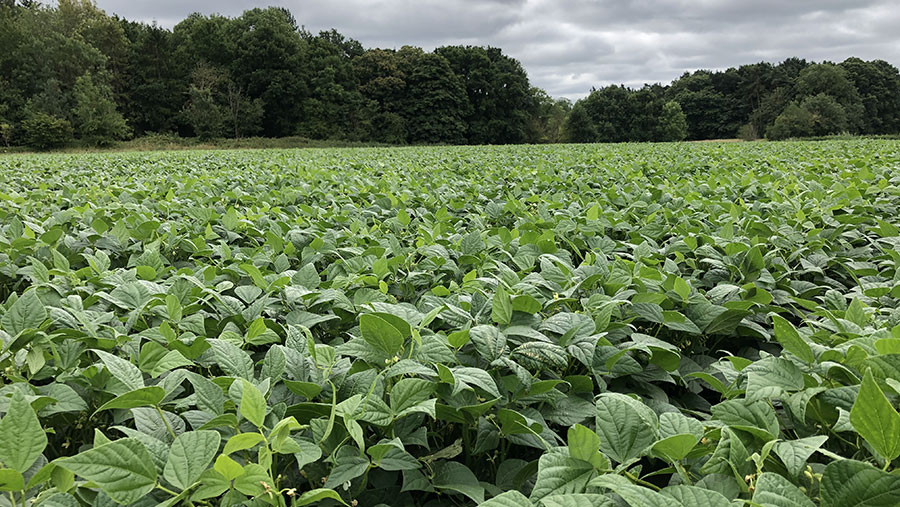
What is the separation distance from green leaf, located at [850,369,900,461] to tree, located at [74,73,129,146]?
47.3 meters

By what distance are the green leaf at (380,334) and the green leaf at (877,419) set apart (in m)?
0.85

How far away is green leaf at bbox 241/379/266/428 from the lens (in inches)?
35.8

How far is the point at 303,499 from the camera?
33.4 inches

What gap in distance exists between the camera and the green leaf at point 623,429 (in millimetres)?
943

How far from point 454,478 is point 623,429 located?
0.40m

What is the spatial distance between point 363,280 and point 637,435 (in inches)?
48.3

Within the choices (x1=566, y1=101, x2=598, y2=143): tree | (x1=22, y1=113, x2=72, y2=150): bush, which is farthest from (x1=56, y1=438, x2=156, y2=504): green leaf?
(x1=566, y1=101, x2=598, y2=143): tree

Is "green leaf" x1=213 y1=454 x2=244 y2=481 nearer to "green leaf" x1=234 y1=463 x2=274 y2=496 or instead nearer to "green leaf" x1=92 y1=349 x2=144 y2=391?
"green leaf" x1=234 y1=463 x2=274 y2=496

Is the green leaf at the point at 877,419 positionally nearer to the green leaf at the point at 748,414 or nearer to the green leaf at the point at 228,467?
the green leaf at the point at 748,414

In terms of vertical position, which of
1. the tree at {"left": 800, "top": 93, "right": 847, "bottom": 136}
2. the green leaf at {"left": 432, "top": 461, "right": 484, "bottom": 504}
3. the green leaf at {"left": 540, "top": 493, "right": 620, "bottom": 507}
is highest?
the tree at {"left": 800, "top": 93, "right": 847, "bottom": 136}

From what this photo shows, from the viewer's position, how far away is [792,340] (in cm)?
115

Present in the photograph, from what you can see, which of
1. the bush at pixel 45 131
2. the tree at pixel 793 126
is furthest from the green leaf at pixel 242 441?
the tree at pixel 793 126

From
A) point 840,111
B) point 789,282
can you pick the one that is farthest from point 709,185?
point 840,111

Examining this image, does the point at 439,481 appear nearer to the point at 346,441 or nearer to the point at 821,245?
the point at 346,441
